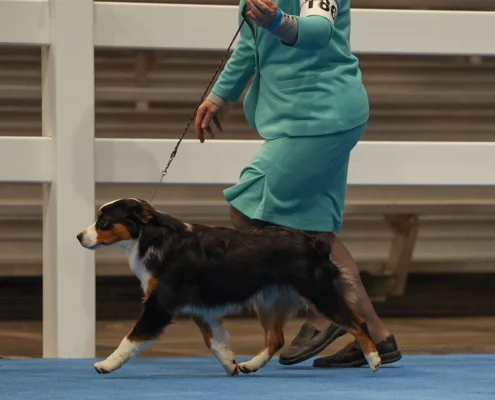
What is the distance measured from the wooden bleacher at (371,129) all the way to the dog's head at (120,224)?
3.85 meters

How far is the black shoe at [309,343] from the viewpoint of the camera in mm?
3498

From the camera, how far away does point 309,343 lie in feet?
11.5

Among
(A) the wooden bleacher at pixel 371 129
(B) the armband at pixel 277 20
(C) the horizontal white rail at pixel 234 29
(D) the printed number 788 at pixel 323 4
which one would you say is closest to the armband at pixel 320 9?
(D) the printed number 788 at pixel 323 4

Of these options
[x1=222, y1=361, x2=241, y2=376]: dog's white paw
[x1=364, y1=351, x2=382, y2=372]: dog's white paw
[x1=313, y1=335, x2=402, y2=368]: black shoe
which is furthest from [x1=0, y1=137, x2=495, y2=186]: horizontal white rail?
[x1=364, y1=351, x2=382, y2=372]: dog's white paw

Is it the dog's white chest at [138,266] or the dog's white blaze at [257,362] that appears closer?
the dog's white chest at [138,266]

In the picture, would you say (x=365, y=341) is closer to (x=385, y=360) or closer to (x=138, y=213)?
(x=385, y=360)

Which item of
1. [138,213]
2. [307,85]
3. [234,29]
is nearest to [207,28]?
[234,29]

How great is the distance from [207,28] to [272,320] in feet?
4.26

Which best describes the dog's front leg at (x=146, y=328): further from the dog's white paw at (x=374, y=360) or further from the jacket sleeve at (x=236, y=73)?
the jacket sleeve at (x=236, y=73)

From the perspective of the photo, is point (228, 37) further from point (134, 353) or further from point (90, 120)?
point (134, 353)

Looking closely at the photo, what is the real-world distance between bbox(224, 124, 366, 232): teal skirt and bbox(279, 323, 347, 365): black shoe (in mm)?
326

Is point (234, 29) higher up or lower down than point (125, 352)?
higher up

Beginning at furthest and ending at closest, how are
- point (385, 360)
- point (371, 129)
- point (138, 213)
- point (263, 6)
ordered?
point (371, 129) < point (385, 360) < point (138, 213) < point (263, 6)

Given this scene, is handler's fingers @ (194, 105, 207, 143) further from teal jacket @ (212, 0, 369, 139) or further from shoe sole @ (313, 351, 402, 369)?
shoe sole @ (313, 351, 402, 369)
